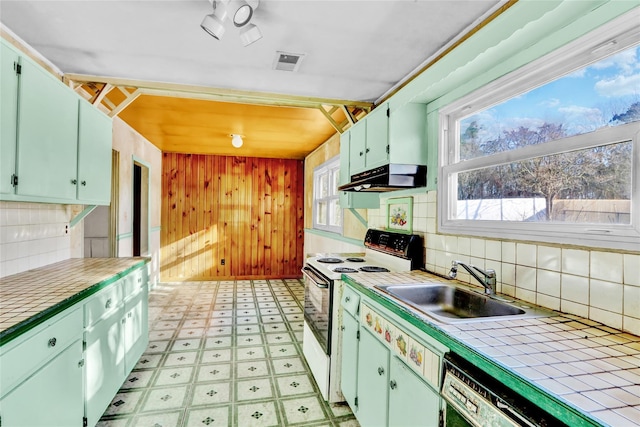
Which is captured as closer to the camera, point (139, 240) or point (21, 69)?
point (21, 69)

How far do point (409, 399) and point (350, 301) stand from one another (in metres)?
0.75

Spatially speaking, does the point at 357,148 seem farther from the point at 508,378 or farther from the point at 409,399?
the point at 508,378

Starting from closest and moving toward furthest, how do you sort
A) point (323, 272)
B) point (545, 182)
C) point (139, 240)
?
1. point (545, 182)
2. point (323, 272)
3. point (139, 240)

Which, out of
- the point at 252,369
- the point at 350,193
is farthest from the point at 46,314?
the point at 350,193

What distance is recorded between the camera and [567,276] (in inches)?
52.0

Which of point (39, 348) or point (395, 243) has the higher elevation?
point (395, 243)

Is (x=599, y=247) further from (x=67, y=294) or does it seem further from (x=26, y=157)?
(x=26, y=157)

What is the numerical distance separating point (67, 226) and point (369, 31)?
109 inches

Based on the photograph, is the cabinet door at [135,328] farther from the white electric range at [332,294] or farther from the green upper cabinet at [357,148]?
the green upper cabinet at [357,148]

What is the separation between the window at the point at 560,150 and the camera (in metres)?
1.20

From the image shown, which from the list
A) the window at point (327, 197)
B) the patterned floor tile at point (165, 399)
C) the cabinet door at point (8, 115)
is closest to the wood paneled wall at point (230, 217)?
the window at point (327, 197)

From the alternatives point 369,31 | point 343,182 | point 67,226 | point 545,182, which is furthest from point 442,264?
point 67,226

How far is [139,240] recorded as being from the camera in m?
4.94

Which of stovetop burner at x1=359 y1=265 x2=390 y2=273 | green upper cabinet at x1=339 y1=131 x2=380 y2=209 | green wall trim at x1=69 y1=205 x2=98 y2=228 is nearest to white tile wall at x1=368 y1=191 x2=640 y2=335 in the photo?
stovetop burner at x1=359 y1=265 x2=390 y2=273
